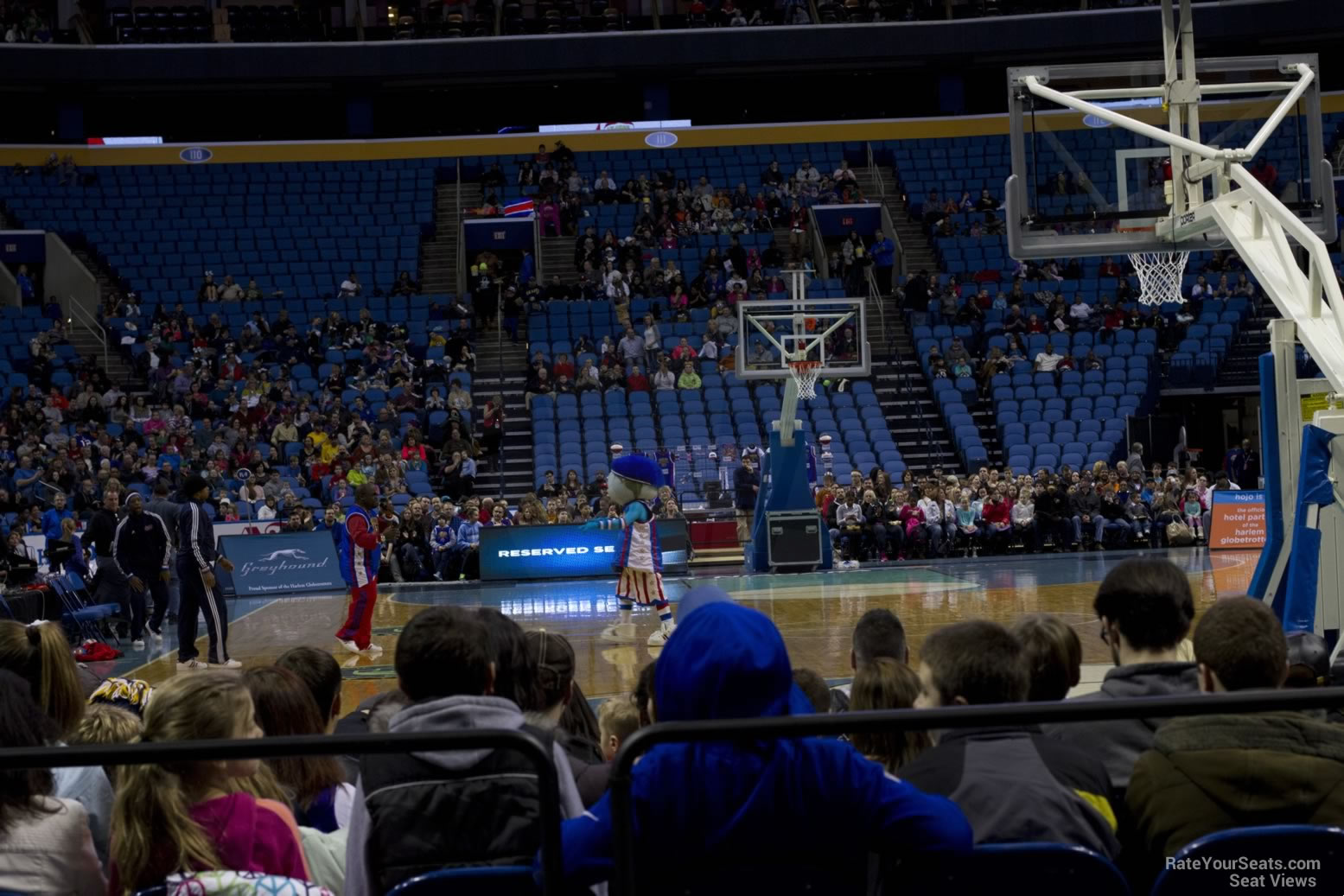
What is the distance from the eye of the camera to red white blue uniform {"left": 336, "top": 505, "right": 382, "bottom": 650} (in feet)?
44.4

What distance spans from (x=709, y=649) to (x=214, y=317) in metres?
27.8

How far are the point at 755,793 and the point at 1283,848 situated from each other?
1153 mm

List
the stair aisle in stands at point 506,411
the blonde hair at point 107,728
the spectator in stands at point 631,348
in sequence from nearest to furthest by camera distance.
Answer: the blonde hair at point 107,728, the stair aisle in stands at point 506,411, the spectator in stands at point 631,348

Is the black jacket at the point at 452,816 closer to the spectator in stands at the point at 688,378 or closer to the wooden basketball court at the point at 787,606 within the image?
the wooden basketball court at the point at 787,606

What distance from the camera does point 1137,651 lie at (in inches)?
168

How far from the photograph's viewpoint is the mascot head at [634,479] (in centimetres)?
1348

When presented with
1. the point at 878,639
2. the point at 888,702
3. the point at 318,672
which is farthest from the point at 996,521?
the point at 888,702

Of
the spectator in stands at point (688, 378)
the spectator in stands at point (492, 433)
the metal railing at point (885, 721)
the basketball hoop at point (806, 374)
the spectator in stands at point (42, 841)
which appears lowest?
the spectator in stands at point (42, 841)

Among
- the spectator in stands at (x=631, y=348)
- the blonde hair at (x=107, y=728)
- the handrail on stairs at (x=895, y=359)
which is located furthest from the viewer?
the spectator in stands at (x=631, y=348)

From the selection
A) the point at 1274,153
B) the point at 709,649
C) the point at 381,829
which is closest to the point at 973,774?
the point at 709,649

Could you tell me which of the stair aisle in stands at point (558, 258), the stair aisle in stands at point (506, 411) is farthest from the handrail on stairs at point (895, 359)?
the stair aisle in stands at point (506, 411)

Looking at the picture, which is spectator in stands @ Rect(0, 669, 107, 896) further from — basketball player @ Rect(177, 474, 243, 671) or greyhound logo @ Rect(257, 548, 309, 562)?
greyhound logo @ Rect(257, 548, 309, 562)

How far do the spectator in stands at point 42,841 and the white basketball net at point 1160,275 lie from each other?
1066 centimetres

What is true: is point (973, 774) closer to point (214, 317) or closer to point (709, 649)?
point (709, 649)
